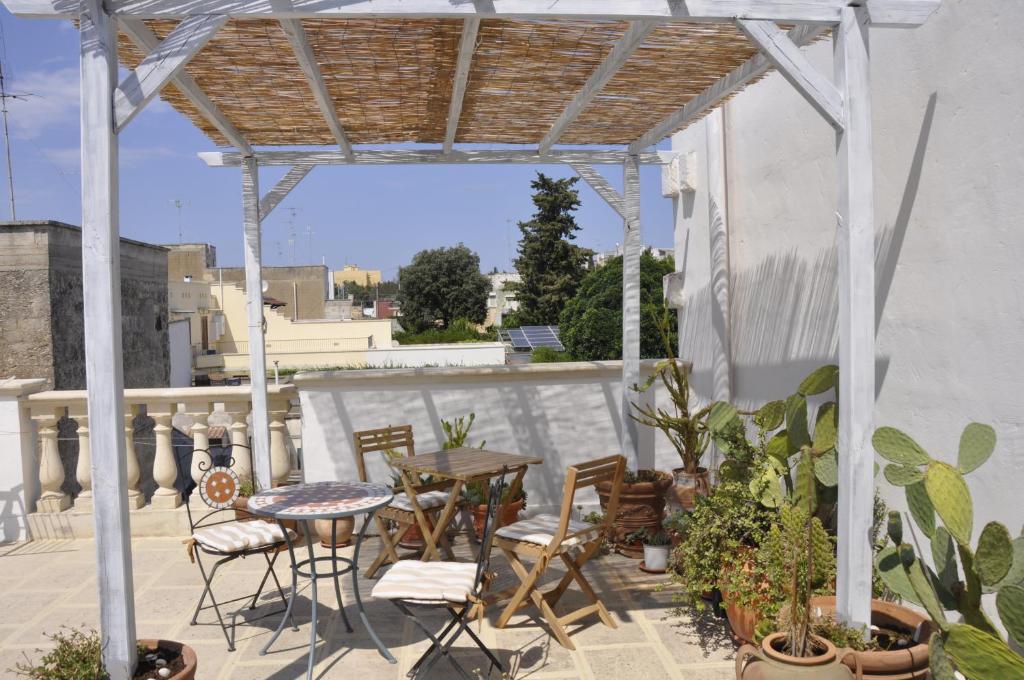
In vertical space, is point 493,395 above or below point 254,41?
below

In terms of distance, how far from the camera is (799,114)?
15.1ft

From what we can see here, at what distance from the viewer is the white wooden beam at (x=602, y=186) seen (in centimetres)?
570

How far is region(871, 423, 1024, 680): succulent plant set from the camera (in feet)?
7.38

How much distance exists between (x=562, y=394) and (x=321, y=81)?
2906mm

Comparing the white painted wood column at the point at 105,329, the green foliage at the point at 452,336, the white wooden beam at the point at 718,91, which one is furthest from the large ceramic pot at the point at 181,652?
the green foliage at the point at 452,336

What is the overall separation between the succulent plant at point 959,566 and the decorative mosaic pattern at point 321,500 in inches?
83.6

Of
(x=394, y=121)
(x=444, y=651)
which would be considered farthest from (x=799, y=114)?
(x=444, y=651)

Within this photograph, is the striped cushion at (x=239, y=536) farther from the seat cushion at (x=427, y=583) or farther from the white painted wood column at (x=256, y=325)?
the white painted wood column at (x=256, y=325)

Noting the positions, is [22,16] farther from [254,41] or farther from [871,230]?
[871,230]

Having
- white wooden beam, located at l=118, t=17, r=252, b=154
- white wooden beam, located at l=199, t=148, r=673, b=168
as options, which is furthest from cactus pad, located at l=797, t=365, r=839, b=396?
white wooden beam, located at l=118, t=17, r=252, b=154

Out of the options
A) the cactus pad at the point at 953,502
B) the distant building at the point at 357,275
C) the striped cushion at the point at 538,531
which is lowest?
the striped cushion at the point at 538,531

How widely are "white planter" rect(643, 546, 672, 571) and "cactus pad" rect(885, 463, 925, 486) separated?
76.4 inches

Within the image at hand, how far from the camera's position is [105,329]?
2729 mm

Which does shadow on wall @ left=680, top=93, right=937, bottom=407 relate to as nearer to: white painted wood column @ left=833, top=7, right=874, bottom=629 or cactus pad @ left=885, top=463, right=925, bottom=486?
white painted wood column @ left=833, top=7, right=874, bottom=629
